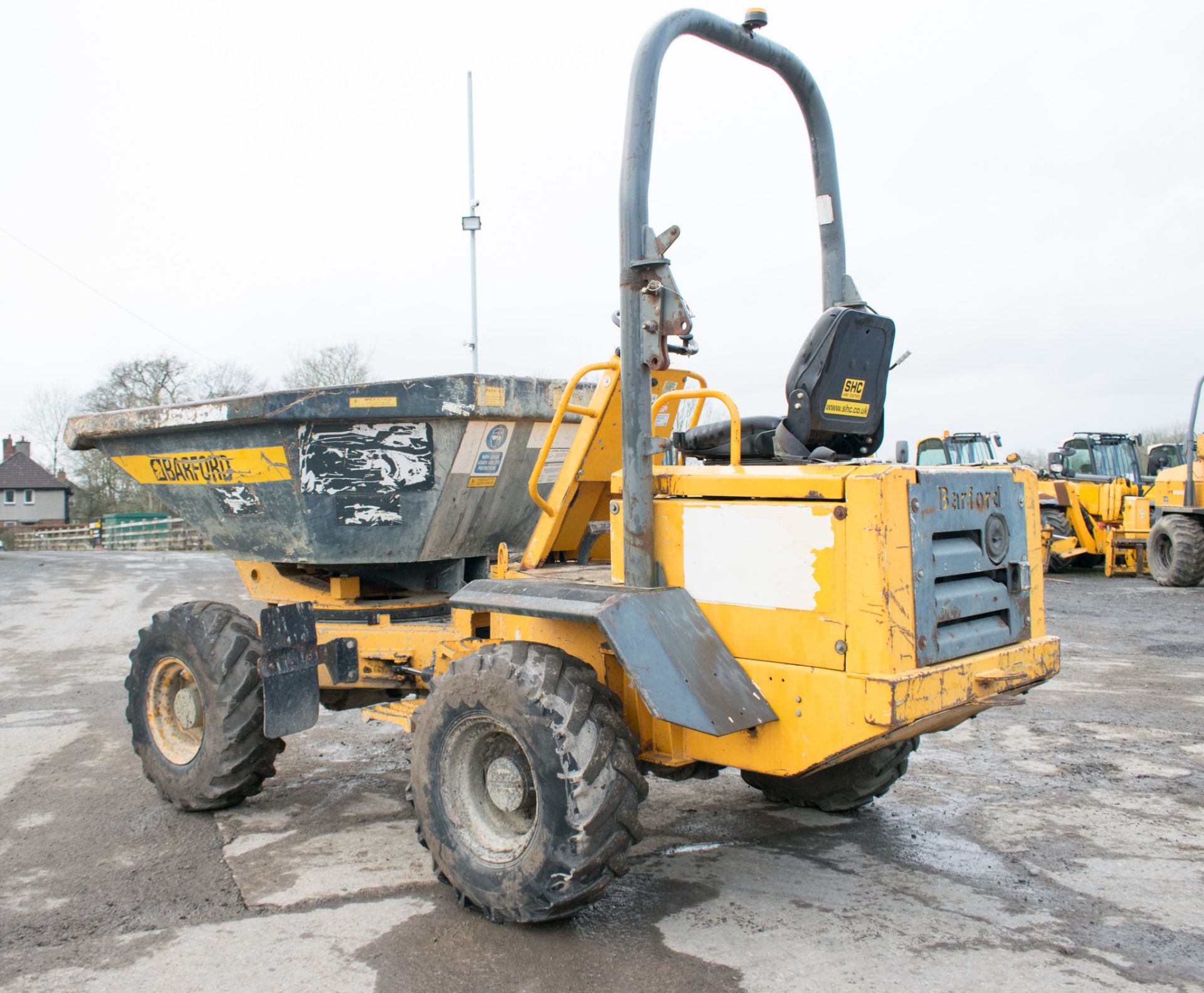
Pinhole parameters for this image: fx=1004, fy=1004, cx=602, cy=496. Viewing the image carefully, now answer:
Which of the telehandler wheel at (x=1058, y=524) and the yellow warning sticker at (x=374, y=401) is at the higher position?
the yellow warning sticker at (x=374, y=401)

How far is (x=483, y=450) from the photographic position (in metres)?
4.91

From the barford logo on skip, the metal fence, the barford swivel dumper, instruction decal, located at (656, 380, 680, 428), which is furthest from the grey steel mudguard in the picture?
the metal fence

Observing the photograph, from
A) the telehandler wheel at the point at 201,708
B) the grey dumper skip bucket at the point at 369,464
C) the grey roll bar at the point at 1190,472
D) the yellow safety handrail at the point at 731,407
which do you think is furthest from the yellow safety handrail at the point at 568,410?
the grey roll bar at the point at 1190,472

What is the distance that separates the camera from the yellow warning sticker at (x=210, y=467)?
4906 mm

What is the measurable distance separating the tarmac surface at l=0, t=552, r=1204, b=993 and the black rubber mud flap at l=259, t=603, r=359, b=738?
529 millimetres

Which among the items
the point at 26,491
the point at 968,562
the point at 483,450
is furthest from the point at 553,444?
the point at 26,491

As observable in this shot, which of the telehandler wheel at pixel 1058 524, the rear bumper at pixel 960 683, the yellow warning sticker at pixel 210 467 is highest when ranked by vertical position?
the yellow warning sticker at pixel 210 467

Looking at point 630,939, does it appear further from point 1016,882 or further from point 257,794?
point 257,794

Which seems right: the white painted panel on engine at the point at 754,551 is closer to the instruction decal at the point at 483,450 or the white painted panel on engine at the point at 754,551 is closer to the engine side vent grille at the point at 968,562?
the engine side vent grille at the point at 968,562

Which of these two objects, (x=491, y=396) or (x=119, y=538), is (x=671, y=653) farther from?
(x=119, y=538)

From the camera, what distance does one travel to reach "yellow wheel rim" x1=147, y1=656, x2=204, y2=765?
204 inches

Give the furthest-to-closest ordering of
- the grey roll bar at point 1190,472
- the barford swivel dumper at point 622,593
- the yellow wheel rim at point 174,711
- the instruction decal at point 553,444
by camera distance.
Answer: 1. the grey roll bar at point 1190,472
2. the yellow wheel rim at point 174,711
3. the instruction decal at point 553,444
4. the barford swivel dumper at point 622,593

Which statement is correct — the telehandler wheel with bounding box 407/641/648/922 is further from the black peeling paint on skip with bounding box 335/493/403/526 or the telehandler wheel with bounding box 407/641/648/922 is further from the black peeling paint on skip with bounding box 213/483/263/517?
the black peeling paint on skip with bounding box 213/483/263/517

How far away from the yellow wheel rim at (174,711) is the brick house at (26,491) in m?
63.6
